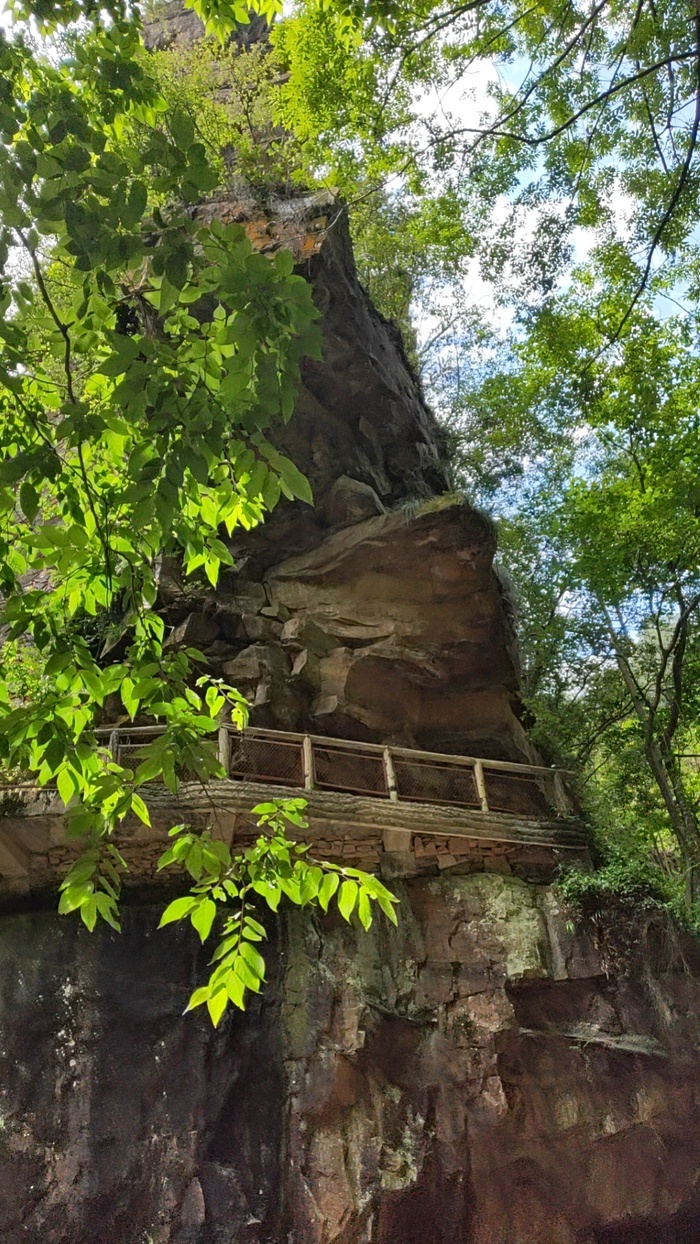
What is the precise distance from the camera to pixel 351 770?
10.6 metres

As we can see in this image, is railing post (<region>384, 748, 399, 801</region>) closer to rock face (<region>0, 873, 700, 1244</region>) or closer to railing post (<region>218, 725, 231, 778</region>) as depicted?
rock face (<region>0, 873, 700, 1244</region>)

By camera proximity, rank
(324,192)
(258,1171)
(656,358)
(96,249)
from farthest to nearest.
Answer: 1. (324,192)
2. (656,358)
3. (258,1171)
4. (96,249)

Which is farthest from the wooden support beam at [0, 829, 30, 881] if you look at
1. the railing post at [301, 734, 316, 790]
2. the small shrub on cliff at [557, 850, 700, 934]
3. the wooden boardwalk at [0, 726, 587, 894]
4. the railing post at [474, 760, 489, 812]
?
the small shrub on cliff at [557, 850, 700, 934]

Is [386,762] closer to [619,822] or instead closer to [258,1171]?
[619,822]

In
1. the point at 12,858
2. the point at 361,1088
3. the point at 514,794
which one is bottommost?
the point at 361,1088

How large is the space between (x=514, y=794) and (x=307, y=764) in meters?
3.24

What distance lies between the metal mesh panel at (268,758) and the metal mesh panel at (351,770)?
1.00ft

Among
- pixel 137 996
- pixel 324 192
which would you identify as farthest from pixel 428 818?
pixel 324 192

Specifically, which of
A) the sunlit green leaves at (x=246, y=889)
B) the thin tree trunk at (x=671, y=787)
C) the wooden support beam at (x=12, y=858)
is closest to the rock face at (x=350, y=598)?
the thin tree trunk at (x=671, y=787)

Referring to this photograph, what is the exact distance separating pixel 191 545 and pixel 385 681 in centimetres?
798

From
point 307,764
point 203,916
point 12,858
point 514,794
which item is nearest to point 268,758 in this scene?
point 307,764

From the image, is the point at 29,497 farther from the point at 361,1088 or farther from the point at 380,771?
the point at 380,771

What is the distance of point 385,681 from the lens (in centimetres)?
1112

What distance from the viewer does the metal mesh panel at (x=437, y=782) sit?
11070 millimetres
